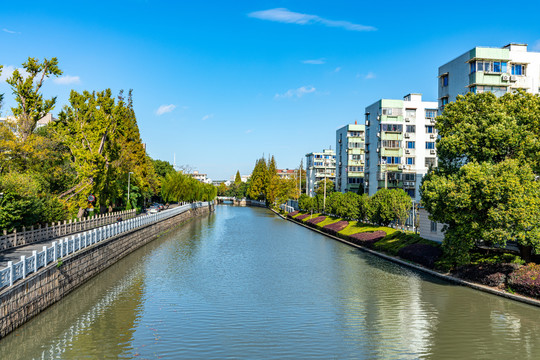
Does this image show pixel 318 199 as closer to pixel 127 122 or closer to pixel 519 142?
pixel 127 122

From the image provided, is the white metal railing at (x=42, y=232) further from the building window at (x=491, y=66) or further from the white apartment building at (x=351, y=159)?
the white apartment building at (x=351, y=159)

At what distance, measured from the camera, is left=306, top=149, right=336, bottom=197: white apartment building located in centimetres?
15200

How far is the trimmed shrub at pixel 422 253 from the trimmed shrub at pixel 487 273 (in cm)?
332

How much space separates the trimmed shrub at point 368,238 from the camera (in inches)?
1726

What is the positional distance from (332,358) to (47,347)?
11.1 metres

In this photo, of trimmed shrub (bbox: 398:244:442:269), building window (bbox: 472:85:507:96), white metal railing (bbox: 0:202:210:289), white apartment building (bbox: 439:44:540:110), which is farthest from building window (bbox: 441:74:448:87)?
white metal railing (bbox: 0:202:210:289)

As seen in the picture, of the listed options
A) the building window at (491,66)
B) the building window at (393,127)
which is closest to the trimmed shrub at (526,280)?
the building window at (491,66)

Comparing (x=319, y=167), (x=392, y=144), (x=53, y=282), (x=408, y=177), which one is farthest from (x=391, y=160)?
(x=319, y=167)

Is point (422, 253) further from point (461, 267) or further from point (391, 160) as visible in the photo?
point (391, 160)

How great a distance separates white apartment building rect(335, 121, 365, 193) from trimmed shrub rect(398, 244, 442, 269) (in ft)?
190

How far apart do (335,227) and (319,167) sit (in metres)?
95.1

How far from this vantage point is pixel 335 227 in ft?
189

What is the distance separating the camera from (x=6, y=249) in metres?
26.4

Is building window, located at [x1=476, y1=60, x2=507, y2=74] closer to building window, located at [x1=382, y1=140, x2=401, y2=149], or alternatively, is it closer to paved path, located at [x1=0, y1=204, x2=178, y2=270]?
building window, located at [x1=382, y1=140, x2=401, y2=149]
